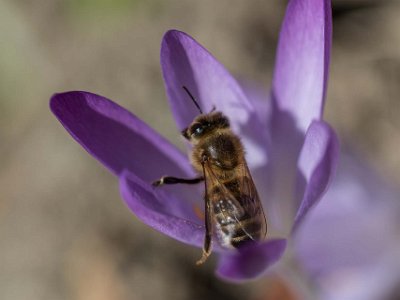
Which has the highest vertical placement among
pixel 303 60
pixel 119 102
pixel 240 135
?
pixel 303 60

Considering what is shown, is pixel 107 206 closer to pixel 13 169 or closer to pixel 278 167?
pixel 13 169

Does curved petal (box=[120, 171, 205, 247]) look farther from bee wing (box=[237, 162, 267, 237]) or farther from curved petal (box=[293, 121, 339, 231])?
curved petal (box=[293, 121, 339, 231])

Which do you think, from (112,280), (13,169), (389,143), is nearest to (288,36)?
(389,143)

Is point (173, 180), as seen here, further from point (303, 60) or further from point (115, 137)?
point (303, 60)

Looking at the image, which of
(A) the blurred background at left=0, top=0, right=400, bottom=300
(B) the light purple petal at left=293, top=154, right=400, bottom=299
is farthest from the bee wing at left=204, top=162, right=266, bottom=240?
(A) the blurred background at left=0, top=0, right=400, bottom=300

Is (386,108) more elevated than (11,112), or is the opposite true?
(11,112)

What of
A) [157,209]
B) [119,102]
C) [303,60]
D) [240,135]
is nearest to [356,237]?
[240,135]

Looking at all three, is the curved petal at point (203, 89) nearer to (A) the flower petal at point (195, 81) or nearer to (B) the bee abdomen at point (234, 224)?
(A) the flower petal at point (195, 81)
